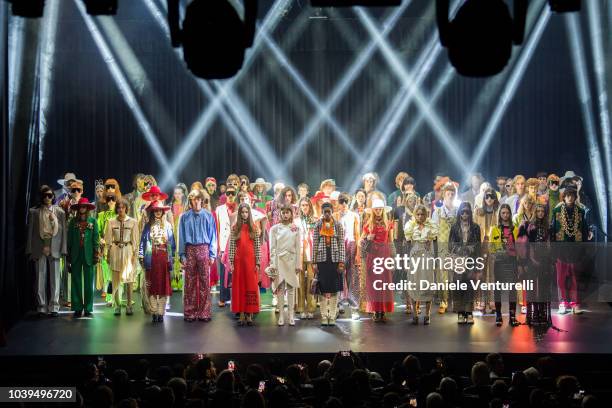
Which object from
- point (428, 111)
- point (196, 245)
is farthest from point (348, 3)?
point (428, 111)

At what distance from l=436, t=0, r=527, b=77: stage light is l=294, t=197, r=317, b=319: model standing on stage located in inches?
275

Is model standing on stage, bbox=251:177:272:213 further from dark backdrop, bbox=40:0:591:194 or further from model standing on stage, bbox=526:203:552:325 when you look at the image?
model standing on stage, bbox=526:203:552:325

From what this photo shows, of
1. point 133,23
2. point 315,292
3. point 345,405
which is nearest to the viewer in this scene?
point 345,405

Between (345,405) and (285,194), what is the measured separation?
5.43 metres

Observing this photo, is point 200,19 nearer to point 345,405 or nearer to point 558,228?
point 345,405

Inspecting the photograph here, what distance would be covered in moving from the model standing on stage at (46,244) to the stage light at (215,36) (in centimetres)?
769

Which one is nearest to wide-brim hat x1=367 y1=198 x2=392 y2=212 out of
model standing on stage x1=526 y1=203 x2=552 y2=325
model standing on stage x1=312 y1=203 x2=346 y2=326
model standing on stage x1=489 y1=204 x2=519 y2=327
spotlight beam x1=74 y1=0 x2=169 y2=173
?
model standing on stage x1=312 y1=203 x2=346 y2=326

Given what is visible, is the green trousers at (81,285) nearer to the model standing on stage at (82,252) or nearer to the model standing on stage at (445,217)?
the model standing on stage at (82,252)

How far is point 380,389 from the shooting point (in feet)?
17.6

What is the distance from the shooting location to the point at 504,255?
30.8 ft

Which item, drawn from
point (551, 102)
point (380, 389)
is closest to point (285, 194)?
point (380, 389)

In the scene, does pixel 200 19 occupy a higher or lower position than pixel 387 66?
lower

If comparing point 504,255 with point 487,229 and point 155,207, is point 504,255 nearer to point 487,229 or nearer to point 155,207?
point 487,229

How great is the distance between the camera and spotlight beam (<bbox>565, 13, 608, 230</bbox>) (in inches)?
509
